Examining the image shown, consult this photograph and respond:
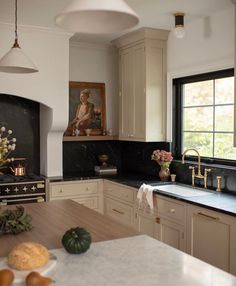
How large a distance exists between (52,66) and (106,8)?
3.31 metres

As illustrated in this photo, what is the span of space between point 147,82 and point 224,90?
3.19 ft

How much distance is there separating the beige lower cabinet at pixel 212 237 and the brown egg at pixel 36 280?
5.71 feet

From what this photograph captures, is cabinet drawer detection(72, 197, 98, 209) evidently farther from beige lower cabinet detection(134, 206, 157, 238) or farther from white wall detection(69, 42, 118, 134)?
white wall detection(69, 42, 118, 134)

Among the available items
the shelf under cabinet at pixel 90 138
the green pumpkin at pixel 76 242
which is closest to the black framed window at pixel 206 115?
the shelf under cabinet at pixel 90 138

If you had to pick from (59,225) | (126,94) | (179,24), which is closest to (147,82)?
(126,94)

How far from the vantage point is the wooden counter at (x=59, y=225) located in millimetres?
2131

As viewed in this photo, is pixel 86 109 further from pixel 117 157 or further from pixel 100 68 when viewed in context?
pixel 117 157

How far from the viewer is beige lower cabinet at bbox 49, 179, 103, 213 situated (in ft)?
14.6

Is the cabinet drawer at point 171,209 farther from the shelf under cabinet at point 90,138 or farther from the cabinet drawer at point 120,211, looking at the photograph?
the shelf under cabinet at point 90,138

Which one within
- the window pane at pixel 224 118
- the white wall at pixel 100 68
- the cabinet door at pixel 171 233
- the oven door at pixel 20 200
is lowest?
the cabinet door at pixel 171 233

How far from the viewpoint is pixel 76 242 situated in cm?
185

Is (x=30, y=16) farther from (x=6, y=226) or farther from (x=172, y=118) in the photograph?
(x=6, y=226)

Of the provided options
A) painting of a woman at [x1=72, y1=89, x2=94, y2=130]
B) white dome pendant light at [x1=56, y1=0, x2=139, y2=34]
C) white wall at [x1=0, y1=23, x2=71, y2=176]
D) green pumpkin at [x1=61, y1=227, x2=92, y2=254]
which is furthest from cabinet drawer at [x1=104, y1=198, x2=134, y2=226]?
white dome pendant light at [x1=56, y1=0, x2=139, y2=34]

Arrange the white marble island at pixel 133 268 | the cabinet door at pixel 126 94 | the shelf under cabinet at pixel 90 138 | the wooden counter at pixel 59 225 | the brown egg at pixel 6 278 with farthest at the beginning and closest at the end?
the shelf under cabinet at pixel 90 138 < the cabinet door at pixel 126 94 < the wooden counter at pixel 59 225 < the white marble island at pixel 133 268 < the brown egg at pixel 6 278
